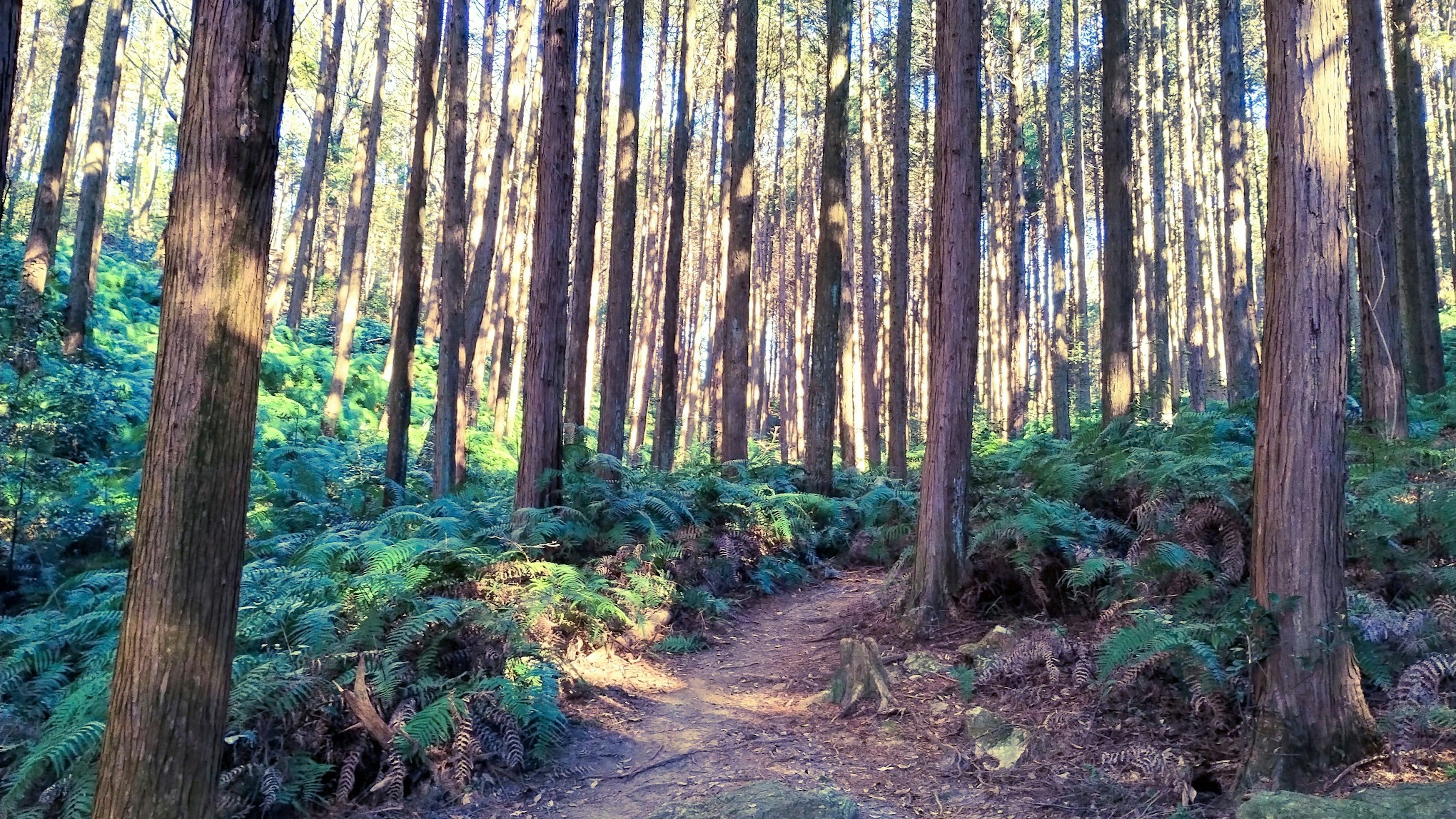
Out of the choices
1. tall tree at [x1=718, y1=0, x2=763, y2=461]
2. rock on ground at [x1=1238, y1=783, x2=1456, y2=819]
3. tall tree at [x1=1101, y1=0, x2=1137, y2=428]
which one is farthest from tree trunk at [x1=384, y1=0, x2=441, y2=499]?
rock on ground at [x1=1238, y1=783, x2=1456, y2=819]

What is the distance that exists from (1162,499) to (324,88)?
56.7 feet

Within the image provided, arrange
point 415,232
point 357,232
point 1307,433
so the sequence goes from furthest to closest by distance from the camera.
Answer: point 357,232, point 415,232, point 1307,433

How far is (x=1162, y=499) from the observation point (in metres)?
6.23

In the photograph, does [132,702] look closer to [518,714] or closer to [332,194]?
[518,714]

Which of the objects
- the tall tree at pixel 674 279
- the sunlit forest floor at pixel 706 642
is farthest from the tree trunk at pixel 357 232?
the sunlit forest floor at pixel 706 642

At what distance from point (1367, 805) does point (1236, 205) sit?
15755 millimetres

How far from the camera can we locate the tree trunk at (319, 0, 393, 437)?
15945 millimetres

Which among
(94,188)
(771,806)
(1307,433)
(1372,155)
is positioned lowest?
(771,806)

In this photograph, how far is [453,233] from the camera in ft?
35.1

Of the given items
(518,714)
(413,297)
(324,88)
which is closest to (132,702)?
(518,714)

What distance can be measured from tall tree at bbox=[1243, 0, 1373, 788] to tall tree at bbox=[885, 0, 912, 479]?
1204 centimetres

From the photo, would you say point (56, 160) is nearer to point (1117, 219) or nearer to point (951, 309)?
point (951, 309)

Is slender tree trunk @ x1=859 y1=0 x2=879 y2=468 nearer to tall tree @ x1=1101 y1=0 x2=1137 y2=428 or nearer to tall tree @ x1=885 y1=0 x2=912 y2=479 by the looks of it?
tall tree @ x1=885 y1=0 x2=912 y2=479

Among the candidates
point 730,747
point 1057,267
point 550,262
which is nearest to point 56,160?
point 550,262
